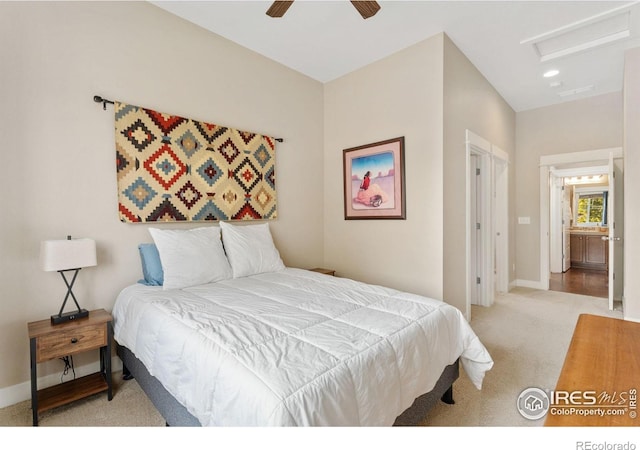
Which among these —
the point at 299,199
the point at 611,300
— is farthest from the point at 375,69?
the point at 611,300

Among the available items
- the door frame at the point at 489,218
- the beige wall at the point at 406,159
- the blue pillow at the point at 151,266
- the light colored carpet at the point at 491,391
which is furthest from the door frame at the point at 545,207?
the blue pillow at the point at 151,266

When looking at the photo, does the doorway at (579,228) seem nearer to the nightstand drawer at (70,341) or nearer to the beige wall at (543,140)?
the beige wall at (543,140)

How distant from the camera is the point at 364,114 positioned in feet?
11.6

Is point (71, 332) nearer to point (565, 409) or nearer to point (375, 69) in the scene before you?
point (565, 409)

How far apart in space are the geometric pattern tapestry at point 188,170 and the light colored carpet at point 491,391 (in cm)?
131

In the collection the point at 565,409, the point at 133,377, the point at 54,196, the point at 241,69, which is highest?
the point at 241,69

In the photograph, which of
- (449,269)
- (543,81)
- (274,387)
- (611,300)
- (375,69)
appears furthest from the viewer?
(543,81)

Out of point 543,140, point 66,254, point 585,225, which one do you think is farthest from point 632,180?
A: point 66,254

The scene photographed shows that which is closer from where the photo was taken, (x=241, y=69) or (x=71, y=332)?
(x=71, y=332)

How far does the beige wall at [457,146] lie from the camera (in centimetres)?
293

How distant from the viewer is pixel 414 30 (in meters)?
2.83

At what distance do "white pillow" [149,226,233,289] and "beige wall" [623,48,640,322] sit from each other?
406 cm

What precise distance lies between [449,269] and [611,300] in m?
2.41
